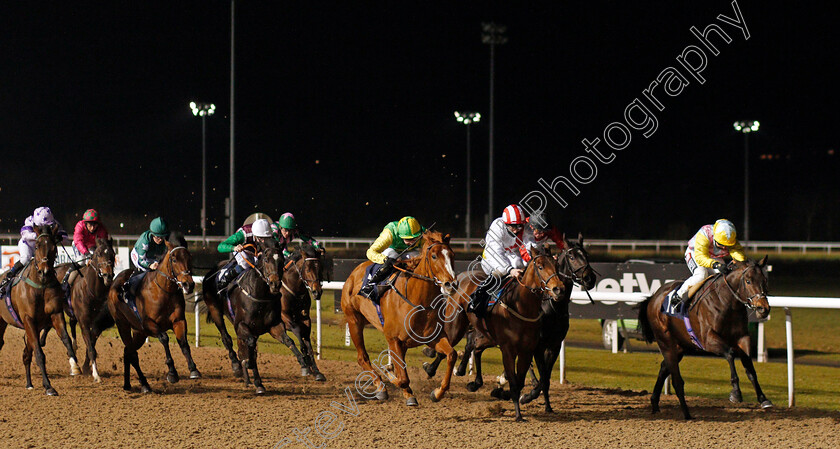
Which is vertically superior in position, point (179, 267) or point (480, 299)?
point (179, 267)

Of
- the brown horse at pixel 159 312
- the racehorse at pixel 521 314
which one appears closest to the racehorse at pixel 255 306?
the brown horse at pixel 159 312

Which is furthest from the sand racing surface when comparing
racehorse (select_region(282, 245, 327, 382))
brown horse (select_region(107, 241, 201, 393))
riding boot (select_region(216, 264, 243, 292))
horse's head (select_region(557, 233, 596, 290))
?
horse's head (select_region(557, 233, 596, 290))

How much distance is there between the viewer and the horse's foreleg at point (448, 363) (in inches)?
252

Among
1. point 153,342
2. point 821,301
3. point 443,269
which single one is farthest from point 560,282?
point 153,342

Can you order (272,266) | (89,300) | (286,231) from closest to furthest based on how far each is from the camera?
(272,266), (89,300), (286,231)

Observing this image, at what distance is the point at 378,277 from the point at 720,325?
2.71 metres

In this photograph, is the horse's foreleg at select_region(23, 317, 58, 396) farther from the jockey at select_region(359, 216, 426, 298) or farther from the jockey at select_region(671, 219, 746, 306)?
the jockey at select_region(671, 219, 746, 306)

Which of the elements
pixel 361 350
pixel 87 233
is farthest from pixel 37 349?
pixel 361 350

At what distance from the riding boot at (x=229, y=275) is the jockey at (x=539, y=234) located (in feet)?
10.1

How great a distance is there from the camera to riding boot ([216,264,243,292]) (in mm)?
8086

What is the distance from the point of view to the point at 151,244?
26.9 ft

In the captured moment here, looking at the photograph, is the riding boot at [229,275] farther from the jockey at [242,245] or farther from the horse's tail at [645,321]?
the horse's tail at [645,321]

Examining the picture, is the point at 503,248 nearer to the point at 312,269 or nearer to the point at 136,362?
the point at 312,269

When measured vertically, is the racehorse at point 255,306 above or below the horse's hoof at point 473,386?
above
